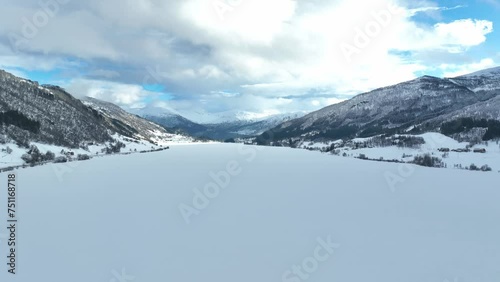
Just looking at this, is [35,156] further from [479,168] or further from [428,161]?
[479,168]

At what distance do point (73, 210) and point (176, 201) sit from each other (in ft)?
59.9

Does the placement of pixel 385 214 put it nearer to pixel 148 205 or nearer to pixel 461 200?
pixel 461 200

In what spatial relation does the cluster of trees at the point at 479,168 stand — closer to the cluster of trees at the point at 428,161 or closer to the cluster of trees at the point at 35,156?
the cluster of trees at the point at 428,161

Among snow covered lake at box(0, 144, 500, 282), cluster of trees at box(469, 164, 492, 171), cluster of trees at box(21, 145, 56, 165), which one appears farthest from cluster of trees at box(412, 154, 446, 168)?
cluster of trees at box(21, 145, 56, 165)

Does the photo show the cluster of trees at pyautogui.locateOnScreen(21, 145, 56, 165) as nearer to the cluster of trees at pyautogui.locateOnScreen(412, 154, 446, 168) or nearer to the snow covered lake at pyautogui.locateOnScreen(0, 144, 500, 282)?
the snow covered lake at pyautogui.locateOnScreen(0, 144, 500, 282)

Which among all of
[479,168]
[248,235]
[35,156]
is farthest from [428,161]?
[35,156]

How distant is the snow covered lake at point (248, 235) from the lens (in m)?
33.8

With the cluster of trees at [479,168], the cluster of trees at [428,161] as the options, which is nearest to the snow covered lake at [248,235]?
the cluster of trees at [479,168]

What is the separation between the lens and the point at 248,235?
46094mm

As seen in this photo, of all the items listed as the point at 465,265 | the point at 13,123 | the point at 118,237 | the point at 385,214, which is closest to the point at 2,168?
the point at 13,123

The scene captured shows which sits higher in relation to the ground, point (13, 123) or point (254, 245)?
point (13, 123)

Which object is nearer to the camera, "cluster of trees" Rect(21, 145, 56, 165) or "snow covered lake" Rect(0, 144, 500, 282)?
"snow covered lake" Rect(0, 144, 500, 282)

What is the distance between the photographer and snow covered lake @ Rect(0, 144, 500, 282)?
33.8m

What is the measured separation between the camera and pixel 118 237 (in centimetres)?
4419
